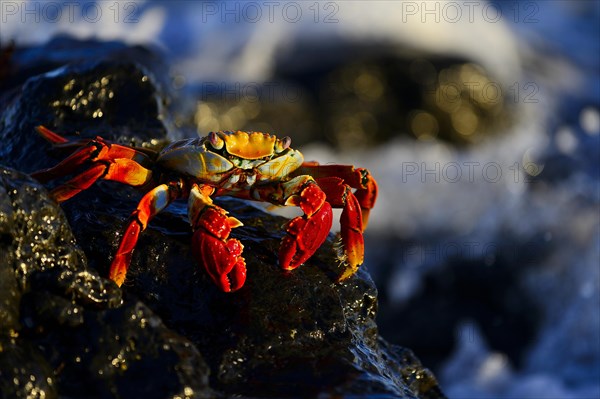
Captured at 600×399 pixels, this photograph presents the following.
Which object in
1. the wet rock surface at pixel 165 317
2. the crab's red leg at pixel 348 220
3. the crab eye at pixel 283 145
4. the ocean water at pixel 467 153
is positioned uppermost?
the crab eye at pixel 283 145

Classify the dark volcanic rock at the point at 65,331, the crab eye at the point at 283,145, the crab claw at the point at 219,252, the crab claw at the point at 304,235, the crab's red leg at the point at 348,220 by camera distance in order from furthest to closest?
the crab eye at the point at 283,145
the crab's red leg at the point at 348,220
the crab claw at the point at 304,235
the crab claw at the point at 219,252
the dark volcanic rock at the point at 65,331

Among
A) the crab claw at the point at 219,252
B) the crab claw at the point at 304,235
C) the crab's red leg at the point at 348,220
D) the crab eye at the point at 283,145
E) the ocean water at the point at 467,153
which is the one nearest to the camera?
the crab claw at the point at 219,252

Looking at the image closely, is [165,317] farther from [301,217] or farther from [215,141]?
[215,141]

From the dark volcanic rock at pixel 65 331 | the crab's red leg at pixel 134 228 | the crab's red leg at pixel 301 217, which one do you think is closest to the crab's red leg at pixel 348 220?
the crab's red leg at pixel 301 217

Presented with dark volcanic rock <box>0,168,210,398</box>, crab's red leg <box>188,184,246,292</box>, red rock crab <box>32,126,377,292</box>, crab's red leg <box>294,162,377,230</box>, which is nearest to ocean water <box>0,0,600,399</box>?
crab's red leg <box>294,162,377,230</box>

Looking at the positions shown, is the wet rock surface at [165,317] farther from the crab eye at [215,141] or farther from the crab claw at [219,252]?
the crab eye at [215,141]

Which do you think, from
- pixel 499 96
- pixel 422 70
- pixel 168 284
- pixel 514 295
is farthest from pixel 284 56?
pixel 168 284

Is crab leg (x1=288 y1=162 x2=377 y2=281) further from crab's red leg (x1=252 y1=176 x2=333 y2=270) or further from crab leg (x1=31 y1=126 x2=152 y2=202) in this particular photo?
crab leg (x1=31 y1=126 x2=152 y2=202)

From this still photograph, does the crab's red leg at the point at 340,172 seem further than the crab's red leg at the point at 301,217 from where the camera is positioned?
Yes

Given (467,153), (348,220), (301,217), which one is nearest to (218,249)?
(301,217)
